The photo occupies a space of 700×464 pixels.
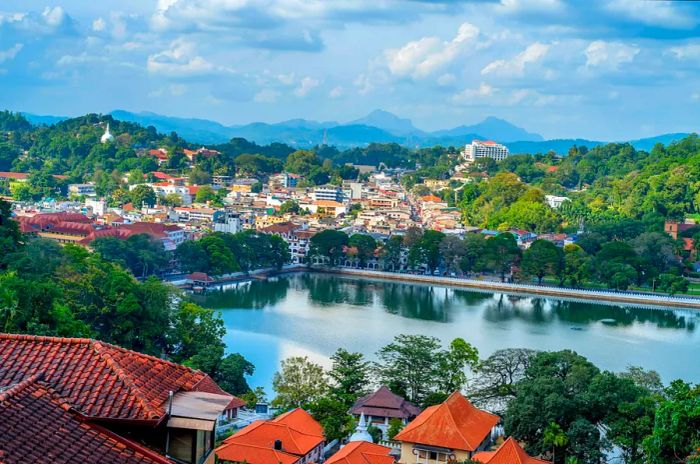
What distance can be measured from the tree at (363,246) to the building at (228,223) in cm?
441

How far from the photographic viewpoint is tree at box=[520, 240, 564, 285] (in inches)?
963

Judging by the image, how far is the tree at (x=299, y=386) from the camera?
10.1 m

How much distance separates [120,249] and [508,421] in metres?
15.5

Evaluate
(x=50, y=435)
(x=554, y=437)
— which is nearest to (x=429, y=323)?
(x=554, y=437)

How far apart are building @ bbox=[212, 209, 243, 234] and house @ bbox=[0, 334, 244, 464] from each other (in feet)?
89.2

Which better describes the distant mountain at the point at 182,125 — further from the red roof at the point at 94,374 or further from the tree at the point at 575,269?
the red roof at the point at 94,374

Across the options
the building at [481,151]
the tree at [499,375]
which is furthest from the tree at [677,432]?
the building at [481,151]

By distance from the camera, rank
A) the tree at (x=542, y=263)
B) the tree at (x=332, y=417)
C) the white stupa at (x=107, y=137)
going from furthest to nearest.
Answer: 1. the white stupa at (x=107, y=137)
2. the tree at (x=542, y=263)
3. the tree at (x=332, y=417)

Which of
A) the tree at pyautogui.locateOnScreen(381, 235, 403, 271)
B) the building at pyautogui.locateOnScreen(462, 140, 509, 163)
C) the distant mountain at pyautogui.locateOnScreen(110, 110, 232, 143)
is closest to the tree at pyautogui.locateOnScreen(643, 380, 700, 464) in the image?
the tree at pyautogui.locateOnScreen(381, 235, 403, 271)

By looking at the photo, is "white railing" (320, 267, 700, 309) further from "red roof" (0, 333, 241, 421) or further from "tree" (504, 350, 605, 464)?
"red roof" (0, 333, 241, 421)

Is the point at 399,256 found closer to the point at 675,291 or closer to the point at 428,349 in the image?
the point at 675,291

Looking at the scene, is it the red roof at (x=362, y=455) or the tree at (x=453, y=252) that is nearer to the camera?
the red roof at (x=362, y=455)

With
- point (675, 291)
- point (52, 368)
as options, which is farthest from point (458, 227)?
point (52, 368)

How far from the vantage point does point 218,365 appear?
1134 cm
